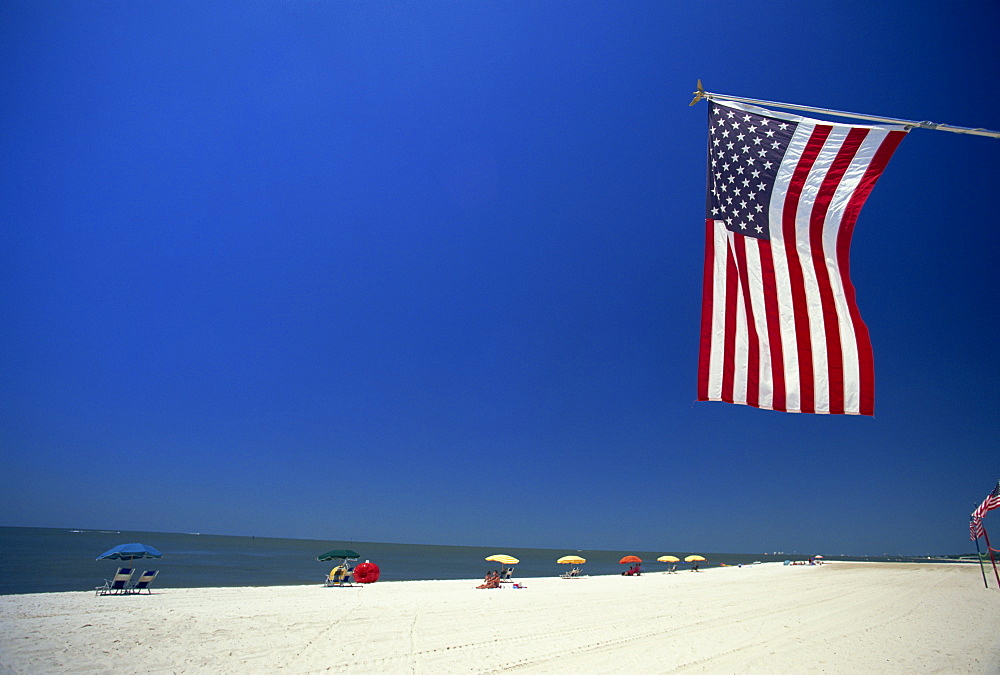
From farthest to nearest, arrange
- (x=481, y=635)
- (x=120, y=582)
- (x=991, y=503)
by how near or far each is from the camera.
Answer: (x=120, y=582), (x=991, y=503), (x=481, y=635)

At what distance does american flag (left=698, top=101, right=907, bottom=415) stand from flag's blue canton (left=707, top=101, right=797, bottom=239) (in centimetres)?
1

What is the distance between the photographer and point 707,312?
18.6ft

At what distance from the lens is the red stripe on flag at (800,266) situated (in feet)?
17.8

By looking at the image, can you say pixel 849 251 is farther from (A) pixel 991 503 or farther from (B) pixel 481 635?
(A) pixel 991 503

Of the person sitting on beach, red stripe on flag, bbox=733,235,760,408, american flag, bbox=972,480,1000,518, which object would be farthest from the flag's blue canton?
the person sitting on beach

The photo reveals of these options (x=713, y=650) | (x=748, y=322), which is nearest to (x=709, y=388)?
(x=748, y=322)

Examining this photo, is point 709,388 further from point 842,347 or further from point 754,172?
point 754,172

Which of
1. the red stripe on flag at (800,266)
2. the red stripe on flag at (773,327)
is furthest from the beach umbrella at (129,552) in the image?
the red stripe on flag at (800,266)

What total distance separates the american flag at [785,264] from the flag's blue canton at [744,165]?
0.4 inches

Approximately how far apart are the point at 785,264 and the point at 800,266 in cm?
14

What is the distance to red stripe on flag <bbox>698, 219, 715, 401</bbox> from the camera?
216 inches

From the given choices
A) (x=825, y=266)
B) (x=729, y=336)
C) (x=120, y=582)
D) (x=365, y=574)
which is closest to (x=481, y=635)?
(x=729, y=336)

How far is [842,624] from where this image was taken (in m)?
13.1

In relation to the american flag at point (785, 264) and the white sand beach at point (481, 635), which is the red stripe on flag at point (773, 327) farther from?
the white sand beach at point (481, 635)
